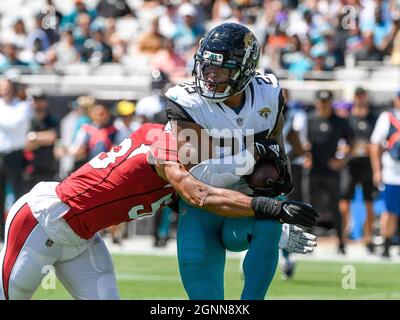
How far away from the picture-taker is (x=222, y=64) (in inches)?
205

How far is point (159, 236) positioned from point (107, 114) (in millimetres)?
1454

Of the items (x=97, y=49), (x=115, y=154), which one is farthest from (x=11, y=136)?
(x=115, y=154)

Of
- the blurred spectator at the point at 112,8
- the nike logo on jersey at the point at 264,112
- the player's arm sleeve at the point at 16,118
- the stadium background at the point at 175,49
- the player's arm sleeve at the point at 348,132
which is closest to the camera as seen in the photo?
the nike logo on jersey at the point at 264,112

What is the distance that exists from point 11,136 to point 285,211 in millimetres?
7659

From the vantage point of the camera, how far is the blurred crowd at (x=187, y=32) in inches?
596

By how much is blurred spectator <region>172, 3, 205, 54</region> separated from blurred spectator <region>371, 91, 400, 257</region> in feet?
15.3

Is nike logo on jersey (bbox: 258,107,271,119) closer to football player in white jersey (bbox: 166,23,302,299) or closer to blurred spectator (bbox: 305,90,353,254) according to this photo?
football player in white jersey (bbox: 166,23,302,299)

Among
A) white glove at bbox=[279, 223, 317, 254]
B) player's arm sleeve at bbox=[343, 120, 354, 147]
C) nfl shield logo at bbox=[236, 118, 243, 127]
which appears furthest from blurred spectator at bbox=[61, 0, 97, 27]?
white glove at bbox=[279, 223, 317, 254]

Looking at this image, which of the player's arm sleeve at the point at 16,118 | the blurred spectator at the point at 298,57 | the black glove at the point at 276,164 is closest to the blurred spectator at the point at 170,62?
the blurred spectator at the point at 298,57

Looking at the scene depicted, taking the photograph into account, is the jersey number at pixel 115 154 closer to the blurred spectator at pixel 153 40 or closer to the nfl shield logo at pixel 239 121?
the nfl shield logo at pixel 239 121

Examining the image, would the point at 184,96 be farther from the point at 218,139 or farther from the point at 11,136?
the point at 11,136

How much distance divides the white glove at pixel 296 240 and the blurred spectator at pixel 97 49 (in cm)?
1107
